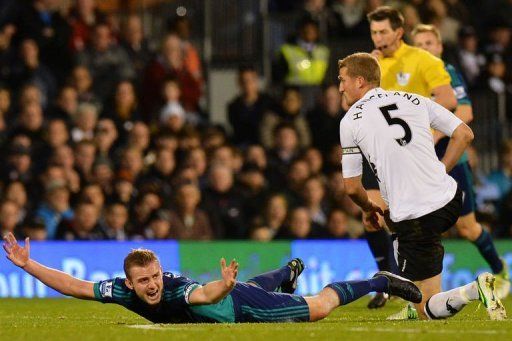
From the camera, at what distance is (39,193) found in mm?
16078

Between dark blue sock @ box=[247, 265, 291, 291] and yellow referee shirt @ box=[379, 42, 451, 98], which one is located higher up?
yellow referee shirt @ box=[379, 42, 451, 98]

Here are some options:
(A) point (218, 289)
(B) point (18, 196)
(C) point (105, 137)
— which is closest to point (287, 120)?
(C) point (105, 137)

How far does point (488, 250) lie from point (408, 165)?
12.8 ft

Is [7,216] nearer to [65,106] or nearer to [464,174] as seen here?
[65,106]

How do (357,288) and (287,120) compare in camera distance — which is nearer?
(357,288)

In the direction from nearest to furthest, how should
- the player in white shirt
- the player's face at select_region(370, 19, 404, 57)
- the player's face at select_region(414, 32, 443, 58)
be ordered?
the player in white shirt, the player's face at select_region(370, 19, 404, 57), the player's face at select_region(414, 32, 443, 58)

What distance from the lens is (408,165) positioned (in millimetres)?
9430

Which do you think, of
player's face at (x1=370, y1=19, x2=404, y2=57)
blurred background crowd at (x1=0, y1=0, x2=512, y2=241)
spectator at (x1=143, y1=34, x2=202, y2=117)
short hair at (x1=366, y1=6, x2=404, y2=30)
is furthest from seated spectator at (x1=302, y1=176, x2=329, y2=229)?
short hair at (x1=366, y1=6, x2=404, y2=30)

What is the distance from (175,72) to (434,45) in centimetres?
671

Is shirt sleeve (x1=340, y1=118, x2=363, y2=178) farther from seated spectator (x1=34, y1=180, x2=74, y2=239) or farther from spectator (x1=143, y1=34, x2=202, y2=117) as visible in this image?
spectator (x1=143, y1=34, x2=202, y2=117)

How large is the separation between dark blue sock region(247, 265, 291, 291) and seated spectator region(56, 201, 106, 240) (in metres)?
5.79

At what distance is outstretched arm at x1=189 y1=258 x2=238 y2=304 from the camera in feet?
26.9

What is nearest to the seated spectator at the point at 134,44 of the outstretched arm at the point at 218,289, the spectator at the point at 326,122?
the spectator at the point at 326,122

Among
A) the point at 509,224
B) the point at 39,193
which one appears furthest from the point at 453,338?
the point at 509,224
